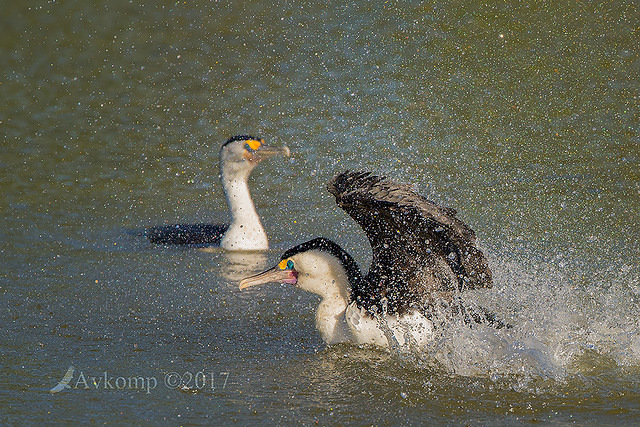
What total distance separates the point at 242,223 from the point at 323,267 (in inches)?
109

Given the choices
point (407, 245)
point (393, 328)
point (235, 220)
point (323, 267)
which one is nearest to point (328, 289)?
point (323, 267)

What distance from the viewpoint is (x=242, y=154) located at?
911 centimetres

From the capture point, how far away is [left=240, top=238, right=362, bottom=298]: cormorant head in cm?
594

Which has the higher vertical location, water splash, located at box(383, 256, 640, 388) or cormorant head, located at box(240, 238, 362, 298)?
cormorant head, located at box(240, 238, 362, 298)

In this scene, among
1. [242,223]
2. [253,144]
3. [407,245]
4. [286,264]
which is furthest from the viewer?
[253,144]

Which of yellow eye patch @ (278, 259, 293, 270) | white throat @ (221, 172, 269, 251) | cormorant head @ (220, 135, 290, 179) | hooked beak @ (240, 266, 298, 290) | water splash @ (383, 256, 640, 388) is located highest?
cormorant head @ (220, 135, 290, 179)

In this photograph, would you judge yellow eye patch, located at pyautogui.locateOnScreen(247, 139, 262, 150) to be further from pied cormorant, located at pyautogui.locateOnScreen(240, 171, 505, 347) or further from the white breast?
the white breast

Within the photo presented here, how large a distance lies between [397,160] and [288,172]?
130cm

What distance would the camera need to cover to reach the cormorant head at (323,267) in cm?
594

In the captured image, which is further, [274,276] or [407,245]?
[274,276]

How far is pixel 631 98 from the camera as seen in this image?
11.4 m

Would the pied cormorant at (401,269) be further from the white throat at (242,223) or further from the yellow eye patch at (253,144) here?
the yellow eye patch at (253,144)

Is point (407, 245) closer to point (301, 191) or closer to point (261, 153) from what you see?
point (261, 153)

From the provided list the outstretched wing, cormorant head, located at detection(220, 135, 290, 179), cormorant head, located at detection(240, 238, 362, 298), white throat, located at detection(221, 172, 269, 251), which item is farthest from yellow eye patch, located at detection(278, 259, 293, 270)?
cormorant head, located at detection(220, 135, 290, 179)
